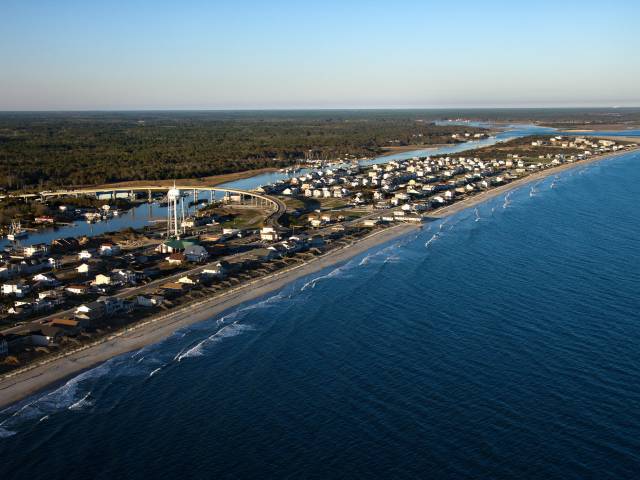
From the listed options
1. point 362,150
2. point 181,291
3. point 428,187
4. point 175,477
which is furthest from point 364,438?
point 362,150

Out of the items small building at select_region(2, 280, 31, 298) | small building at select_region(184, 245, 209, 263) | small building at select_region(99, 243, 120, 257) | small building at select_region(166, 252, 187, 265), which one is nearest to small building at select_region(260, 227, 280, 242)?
small building at select_region(184, 245, 209, 263)

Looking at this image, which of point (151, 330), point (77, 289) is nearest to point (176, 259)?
point (77, 289)

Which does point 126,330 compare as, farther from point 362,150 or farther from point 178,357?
point 362,150

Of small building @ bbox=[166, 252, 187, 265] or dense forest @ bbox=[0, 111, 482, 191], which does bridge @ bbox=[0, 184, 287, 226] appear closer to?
dense forest @ bbox=[0, 111, 482, 191]

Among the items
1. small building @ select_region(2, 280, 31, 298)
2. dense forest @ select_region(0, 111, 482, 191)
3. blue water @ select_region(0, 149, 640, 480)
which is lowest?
blue water @ select_region(0, 149, 640, 480)

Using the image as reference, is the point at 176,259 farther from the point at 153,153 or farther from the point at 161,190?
the point at 153,153

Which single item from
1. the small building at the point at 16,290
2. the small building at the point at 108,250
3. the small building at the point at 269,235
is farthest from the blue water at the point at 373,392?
the small building at the point at 108,250
